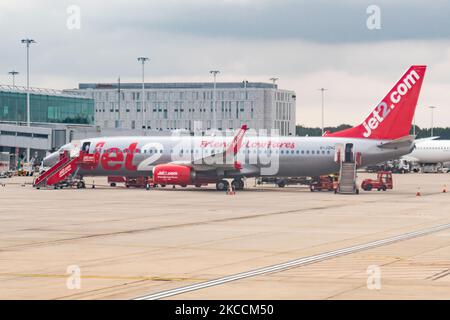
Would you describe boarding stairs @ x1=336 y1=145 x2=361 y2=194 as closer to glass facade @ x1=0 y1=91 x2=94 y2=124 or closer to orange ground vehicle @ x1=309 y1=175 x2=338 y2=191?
orange ground vehicle @ x1=309 y1=175 x2=338 y2=191

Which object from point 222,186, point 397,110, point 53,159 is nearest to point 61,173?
point 53,159

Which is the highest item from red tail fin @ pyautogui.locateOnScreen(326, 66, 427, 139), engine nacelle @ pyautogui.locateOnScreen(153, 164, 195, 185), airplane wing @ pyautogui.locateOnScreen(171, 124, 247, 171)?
red tail fin @ pyautogui.locateOnScreen(326, 66, 427, 139)

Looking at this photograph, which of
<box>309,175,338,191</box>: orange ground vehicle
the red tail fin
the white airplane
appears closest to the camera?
the red tail fin

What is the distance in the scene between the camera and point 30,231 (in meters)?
42.7

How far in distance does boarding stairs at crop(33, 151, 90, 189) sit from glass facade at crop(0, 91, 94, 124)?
88400 millimetres

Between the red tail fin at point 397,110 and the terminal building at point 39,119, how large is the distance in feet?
206

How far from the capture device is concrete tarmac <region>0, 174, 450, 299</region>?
24.9m

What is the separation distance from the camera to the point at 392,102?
268 ft

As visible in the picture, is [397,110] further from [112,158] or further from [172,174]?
[112,158]

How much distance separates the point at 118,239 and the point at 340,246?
925 centimetres

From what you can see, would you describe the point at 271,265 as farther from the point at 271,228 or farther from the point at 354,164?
the point at 354,164

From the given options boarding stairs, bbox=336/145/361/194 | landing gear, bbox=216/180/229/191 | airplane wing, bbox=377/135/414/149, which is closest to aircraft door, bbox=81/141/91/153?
landing gear, bbox=216/180/229/191

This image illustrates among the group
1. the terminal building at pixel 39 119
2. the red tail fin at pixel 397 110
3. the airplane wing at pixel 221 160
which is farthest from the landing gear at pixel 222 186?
the terminal building at pixel 39 119
